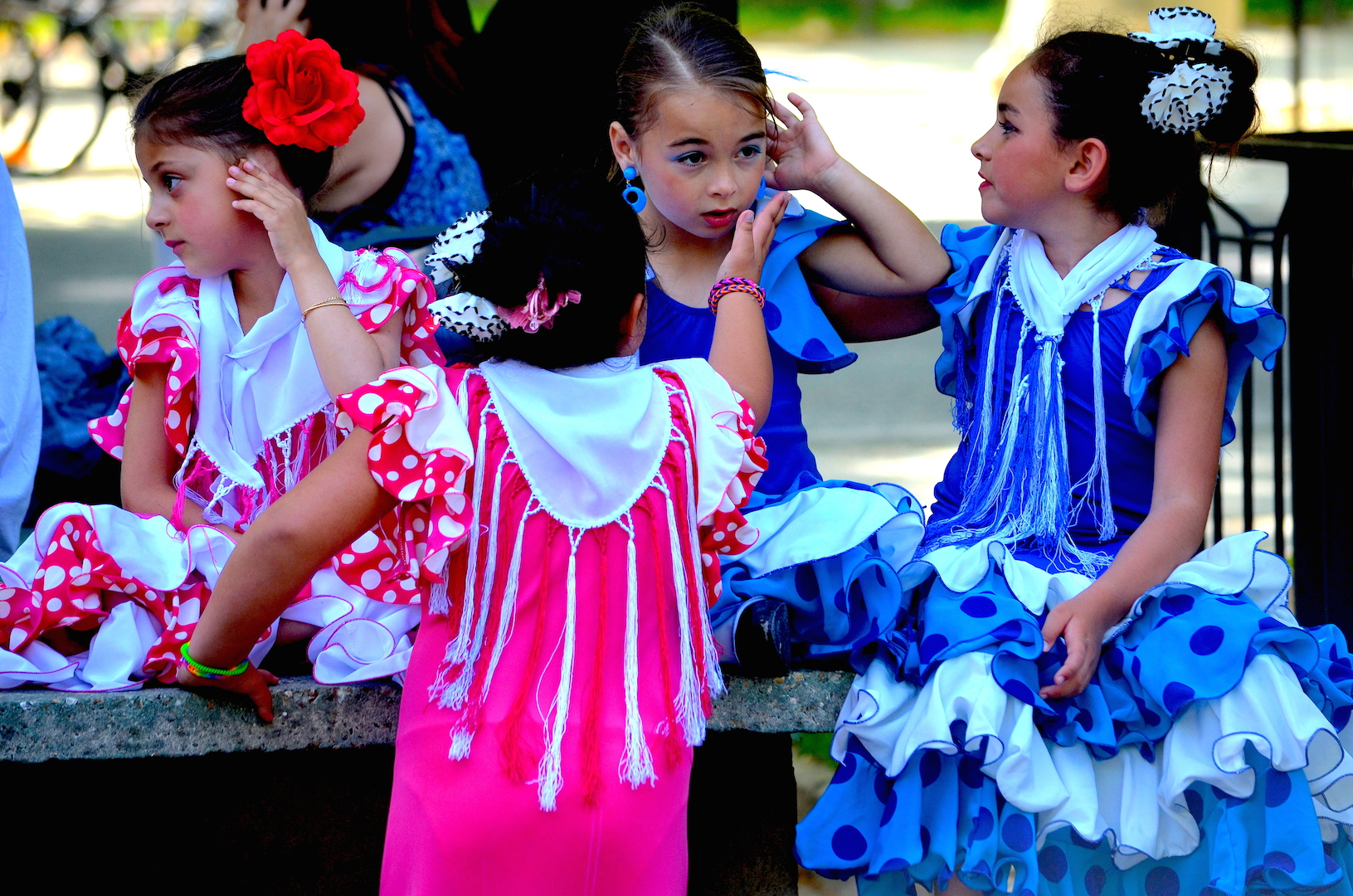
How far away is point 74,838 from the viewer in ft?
8.25

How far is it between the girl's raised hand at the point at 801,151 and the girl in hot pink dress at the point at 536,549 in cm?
72

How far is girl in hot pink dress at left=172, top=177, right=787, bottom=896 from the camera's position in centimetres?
173

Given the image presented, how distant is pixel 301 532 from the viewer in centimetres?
172

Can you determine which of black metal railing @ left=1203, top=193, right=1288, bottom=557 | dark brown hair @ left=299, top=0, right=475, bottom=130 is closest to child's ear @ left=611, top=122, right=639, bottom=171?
dark brown hair @ left=299, top=0, right=475, bottom=130

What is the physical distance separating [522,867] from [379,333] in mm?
929

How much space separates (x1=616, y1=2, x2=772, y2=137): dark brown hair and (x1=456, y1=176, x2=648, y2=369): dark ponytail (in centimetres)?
55

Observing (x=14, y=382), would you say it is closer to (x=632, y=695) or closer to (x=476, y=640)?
(x=476, y=640)

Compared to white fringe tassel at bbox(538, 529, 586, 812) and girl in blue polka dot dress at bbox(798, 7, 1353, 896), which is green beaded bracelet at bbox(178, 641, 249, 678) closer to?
white fringe tassel at bbox(538, 529, 586, 812)

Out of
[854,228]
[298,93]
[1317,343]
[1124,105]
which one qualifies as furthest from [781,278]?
[1317,343]

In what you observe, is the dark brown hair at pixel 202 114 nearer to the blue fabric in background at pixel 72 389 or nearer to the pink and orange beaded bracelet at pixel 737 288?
the pink and orange beaded bracelet at pixel 737 288

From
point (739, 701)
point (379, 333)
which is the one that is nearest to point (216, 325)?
point (379, 333)

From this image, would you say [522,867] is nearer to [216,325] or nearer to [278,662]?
[278,662]

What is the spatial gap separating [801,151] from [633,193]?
34 cm

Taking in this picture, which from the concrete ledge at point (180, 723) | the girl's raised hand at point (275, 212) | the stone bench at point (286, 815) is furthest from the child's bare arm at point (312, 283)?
the stone bench at point (286, 815)
